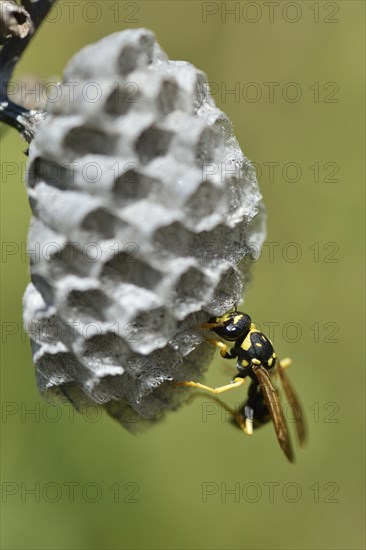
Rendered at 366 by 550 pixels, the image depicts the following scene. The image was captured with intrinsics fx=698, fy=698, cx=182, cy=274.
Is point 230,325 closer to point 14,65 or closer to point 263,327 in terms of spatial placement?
point 14,65

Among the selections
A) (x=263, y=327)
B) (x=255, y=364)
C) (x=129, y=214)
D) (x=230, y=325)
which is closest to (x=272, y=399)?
(x=255, y=364)

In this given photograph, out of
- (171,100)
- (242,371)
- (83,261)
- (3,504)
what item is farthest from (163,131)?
(3,504)

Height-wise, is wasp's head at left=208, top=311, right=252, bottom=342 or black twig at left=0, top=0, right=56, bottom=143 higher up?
black twig at left=0, top=0, right=56, bottom=143

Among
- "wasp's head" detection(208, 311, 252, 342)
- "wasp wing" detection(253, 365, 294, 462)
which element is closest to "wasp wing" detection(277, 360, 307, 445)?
"wasp wing" detection(253, 365, 294, 462)

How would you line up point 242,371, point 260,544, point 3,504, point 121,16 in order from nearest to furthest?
point 242,371 < point 3,504 < point 260,544 < point 121,16

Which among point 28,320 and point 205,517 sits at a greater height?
point 28,320

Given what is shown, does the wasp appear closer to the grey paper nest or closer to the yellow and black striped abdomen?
the yellow and black striped abdomen

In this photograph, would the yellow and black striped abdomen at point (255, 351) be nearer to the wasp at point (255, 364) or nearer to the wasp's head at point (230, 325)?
the wasp at point (255, 364)

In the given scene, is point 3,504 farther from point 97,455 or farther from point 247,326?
point 247,326

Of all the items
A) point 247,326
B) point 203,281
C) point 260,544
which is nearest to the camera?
point 203,281
